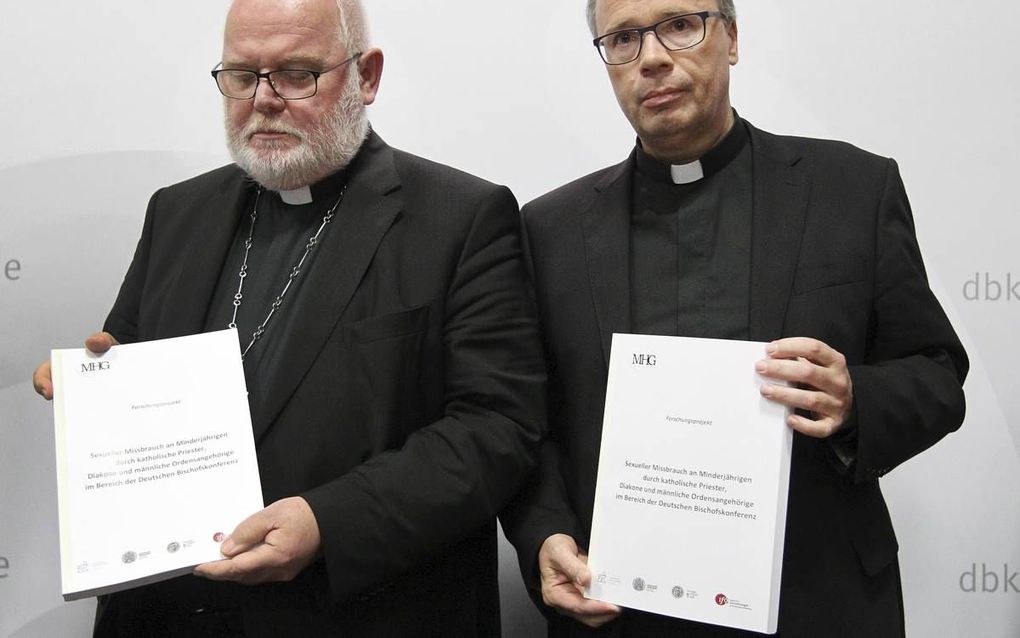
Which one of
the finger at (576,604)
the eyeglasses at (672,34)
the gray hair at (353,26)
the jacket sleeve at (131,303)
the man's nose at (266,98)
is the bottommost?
the finger at (576,604)

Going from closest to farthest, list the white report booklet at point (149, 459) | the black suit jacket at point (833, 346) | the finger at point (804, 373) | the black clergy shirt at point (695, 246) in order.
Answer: the finger at point (804, 373) → the white report booklet at point (149, 459) → the black suit jacket at point (833, 346) → the black clergy shirt at point (695, 246)

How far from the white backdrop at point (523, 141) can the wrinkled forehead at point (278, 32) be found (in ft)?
2.04

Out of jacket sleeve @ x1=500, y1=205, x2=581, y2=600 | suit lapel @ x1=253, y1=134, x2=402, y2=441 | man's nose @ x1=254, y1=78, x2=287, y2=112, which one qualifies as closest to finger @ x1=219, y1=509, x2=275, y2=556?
suit lapel @ x1=253, y1=134, x2=402, y2=441

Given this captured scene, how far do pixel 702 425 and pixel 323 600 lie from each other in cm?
84

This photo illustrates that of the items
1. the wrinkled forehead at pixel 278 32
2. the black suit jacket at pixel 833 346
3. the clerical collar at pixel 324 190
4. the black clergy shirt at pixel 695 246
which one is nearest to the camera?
the black suit jacket at pixel 833 346

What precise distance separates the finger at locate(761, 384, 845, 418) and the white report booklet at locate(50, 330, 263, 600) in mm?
952

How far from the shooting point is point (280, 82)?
2000 millimetres

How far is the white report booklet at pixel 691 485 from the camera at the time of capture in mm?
1522

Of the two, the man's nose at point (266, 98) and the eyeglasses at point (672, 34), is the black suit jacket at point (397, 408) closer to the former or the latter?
the man's nose at point (266, 98)

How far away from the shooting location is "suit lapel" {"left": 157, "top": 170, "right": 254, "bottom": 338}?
2.05m

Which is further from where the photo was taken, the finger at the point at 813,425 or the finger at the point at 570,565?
the finger at the point at 570,565

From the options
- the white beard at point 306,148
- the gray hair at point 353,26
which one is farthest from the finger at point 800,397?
the gray hair at point 353,26

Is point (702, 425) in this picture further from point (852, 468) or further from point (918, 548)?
point (918, 548)

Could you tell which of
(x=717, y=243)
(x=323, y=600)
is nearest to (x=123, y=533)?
(x=323, y=600)
